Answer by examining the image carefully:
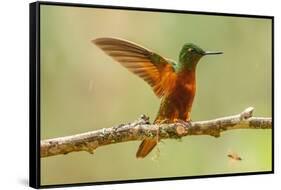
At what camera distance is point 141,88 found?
11.1 feet

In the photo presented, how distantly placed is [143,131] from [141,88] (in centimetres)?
22

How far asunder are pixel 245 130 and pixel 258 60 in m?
0.40

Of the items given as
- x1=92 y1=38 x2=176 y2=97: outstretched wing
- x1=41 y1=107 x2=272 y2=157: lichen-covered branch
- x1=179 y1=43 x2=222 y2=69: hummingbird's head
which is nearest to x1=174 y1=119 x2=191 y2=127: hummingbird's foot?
x1=41 y1=107 x2=272 y2=157: lichen-covered branch

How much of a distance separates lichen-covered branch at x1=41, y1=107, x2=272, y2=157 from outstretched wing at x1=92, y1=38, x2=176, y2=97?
0.63 ft

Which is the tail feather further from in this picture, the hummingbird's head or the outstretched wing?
the hummingbird's head

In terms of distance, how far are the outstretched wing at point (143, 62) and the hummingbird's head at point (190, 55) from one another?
0.30 ft

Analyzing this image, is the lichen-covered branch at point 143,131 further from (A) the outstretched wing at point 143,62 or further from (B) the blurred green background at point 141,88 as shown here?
(A) the outstretched wing at point 143,62

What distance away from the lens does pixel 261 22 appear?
3.77 metres

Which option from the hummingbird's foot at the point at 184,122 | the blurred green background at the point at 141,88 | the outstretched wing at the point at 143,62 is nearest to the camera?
the blurred green background at the point at 141,88

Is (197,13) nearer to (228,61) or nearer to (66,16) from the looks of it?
(228,61)

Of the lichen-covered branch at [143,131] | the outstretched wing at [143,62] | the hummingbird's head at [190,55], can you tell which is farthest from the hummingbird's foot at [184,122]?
the hummingbird's head at [190,55]

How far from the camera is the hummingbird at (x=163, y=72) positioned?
335cm

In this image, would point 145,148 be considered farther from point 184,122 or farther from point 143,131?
point 184,122

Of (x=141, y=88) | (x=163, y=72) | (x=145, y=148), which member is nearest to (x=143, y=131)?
(x=145, y=148)
